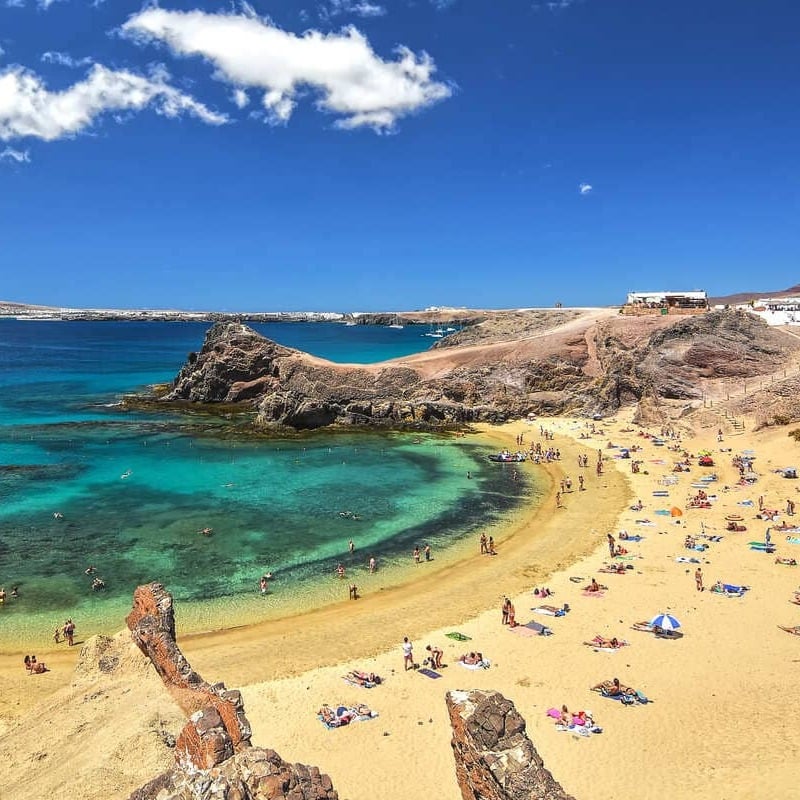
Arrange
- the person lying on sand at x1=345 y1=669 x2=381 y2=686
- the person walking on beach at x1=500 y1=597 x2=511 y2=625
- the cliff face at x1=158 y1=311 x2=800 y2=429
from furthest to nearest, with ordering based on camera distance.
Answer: the cliff face at x1=158 y1=311 x2=800 y2=429
the person walking on beach at x1=500 y1=597 x2=511 y2=625
the person lying on sand at x1=345 y1=669 x2=381 y2=686

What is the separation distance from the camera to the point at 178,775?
6.94m

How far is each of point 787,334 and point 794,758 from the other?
53.2 meters

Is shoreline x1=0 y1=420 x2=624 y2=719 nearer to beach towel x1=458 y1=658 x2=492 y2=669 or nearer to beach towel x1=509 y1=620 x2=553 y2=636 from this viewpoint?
beach towel x1=509 y1=620 x2=553 y2=636

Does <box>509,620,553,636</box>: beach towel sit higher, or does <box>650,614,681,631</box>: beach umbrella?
<box>650,614,681,631</box>: beach umbrella

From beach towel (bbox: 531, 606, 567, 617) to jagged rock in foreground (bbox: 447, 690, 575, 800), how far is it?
1323 centimetres

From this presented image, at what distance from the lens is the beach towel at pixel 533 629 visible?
1961 centimetres

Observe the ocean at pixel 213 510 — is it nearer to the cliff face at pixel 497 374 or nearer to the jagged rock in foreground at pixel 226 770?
the cliff face at pixel 497 374

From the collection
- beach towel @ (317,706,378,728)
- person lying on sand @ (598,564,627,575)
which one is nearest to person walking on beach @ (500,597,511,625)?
person lying on sand @ (598,564,627,575)

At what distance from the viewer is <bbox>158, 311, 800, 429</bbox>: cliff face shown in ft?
177

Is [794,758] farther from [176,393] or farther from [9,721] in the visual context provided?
[176,393]

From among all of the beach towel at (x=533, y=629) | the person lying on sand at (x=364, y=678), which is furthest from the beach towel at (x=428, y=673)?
the beach towel at (x=533, y=629)

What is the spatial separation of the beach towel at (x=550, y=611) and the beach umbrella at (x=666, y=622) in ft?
9.74

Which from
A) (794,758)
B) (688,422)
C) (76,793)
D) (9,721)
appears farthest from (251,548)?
(688,422)

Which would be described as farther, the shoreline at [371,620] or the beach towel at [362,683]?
the shoreline at [371,620]
